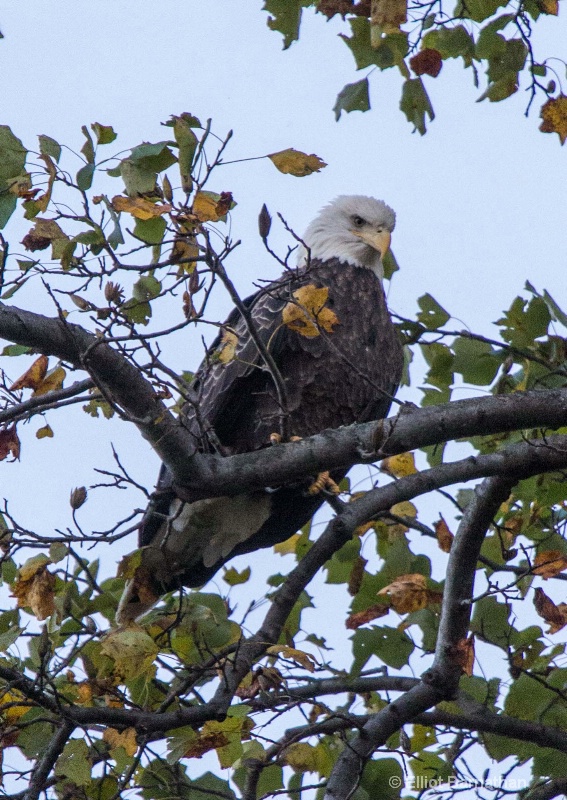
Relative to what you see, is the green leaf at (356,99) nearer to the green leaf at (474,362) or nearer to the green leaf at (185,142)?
the green leaf at (474,362)

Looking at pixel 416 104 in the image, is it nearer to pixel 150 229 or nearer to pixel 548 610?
pixel 150 229

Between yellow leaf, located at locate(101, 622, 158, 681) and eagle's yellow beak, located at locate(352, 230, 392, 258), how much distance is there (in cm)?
264

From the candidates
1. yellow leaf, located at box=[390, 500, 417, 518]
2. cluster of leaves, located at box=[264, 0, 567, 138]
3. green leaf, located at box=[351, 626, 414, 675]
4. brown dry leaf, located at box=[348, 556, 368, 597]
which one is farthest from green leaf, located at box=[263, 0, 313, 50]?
green leaf, located at box=[351, 626, 414, 675]

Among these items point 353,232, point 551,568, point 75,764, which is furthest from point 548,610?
point 353,232

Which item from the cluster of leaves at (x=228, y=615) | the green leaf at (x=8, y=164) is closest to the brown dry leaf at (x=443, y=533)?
the cluster of leaves at (x=228, y=615)

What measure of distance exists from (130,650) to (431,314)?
164 centimetres

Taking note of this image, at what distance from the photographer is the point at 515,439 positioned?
351cm

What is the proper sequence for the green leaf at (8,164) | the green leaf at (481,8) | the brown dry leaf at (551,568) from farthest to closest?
the green leaf at (481,8), the brown dry leaf at (551,568), the green leaf at (8,164)

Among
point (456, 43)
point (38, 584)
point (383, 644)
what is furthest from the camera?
point (456, 43)

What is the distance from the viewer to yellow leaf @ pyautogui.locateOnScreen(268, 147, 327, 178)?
2.48 metres

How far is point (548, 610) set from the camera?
3.06m

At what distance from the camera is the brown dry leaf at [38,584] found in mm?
2723

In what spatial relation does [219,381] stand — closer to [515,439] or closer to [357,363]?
[357,363]

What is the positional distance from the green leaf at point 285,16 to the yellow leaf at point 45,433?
1561 mm
